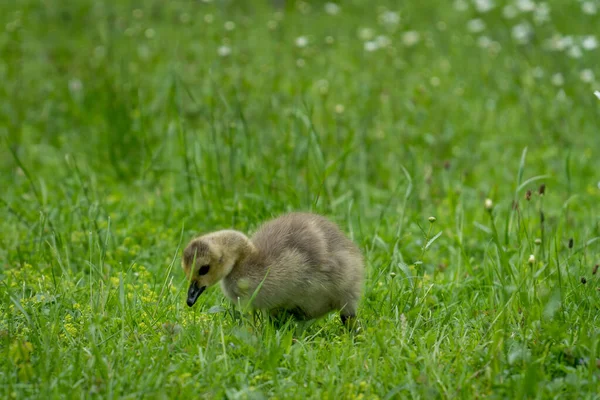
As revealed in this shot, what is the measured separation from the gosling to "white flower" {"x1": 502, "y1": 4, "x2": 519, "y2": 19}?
313 inches

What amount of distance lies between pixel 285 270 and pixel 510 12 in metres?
8.34

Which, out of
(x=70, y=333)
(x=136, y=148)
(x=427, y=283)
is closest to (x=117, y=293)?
(x=70, y=333)

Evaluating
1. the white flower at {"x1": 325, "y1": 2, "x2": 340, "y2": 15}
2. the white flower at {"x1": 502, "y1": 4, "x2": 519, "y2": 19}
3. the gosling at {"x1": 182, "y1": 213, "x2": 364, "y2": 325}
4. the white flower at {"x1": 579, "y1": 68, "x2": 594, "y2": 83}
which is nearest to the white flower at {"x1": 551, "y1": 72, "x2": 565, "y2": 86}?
the white flower at {"x1": 579, "y1": 68, "x2": 594, "y2": 83}

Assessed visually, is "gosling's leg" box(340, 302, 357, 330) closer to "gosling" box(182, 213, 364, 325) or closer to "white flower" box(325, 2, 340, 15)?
"gosling" box(182, 213, 364, 325)

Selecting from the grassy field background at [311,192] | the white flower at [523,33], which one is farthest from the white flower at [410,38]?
the white flower at [523,33]

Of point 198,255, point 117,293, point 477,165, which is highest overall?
point 198,255

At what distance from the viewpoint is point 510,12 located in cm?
1141

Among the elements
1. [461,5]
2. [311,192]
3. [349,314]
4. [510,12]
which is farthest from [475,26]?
[349,314]

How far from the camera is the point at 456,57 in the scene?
10.2 m

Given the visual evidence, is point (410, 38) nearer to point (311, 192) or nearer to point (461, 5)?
point (461, 5)

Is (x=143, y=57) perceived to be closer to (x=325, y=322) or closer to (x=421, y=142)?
(x=421, y=142)

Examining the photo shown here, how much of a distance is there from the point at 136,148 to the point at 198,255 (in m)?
3.26

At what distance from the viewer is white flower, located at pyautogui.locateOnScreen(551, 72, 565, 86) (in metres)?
8.59

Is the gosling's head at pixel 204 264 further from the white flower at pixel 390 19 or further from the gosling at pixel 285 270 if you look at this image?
the white flower at pixel 390 19
